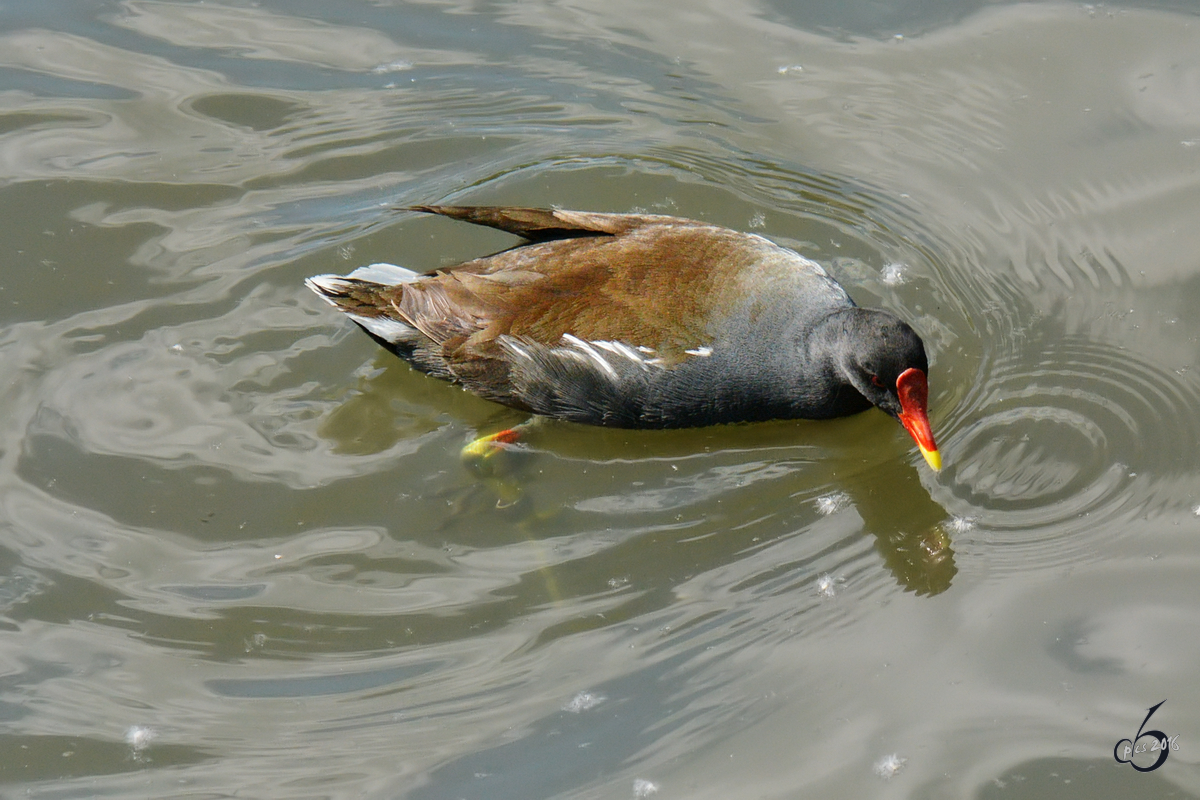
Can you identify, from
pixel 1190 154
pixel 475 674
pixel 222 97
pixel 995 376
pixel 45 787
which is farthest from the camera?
pixel 222 97

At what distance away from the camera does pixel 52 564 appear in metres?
4.02

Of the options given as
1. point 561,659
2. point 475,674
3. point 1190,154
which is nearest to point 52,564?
point 475,674

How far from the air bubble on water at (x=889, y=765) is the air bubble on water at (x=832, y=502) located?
101 centimetres

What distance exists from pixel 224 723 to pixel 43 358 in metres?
1.92

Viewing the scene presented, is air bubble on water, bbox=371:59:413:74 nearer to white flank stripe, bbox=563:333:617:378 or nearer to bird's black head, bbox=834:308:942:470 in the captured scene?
white flank stripe, bbox=563:333:617:378

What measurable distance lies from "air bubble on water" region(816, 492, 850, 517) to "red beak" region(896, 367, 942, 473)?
0.32m

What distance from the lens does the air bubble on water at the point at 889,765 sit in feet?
10.7

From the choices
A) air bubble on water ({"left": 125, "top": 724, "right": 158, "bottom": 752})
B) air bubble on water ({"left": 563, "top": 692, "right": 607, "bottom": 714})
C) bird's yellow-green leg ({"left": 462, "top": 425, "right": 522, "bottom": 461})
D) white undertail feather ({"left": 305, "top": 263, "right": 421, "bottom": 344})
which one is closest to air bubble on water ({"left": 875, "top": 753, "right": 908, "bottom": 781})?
air bubble on water ({"left": 563, "top": 692, "right": 607, "bottom": 714})

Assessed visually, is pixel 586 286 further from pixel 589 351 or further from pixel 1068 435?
pixel 1068 435

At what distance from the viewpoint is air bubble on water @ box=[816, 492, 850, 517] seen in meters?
4.13

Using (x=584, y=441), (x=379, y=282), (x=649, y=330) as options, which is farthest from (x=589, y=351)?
(x=379, y=282)

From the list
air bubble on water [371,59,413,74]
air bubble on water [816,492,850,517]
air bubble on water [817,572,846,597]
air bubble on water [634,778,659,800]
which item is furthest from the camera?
air bubble on water [371,59,413,74]

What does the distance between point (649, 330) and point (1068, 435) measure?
5.12 ft

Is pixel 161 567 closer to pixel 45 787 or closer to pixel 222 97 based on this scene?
pixel 45 787
